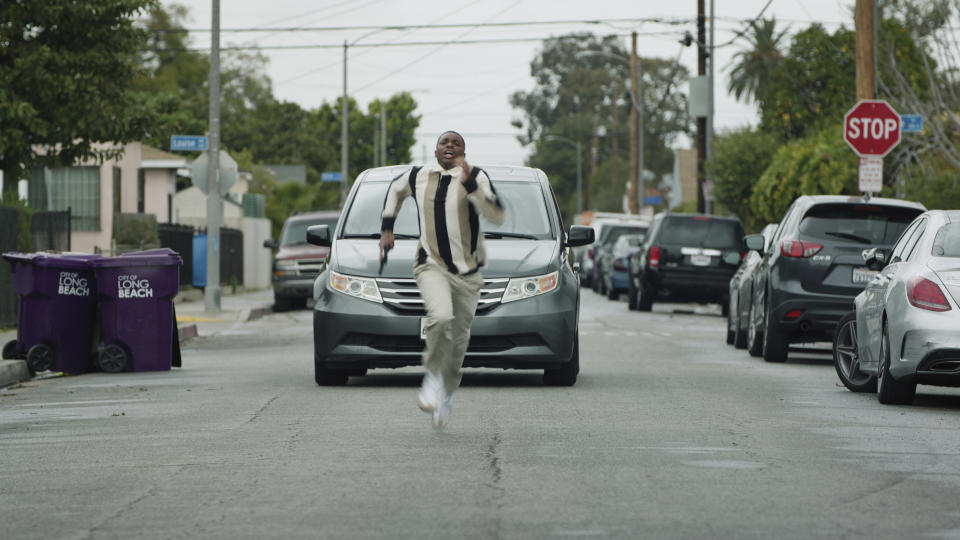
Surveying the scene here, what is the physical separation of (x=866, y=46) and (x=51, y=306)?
12.9 meters

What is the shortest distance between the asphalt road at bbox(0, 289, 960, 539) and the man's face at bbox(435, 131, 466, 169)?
1679 mm

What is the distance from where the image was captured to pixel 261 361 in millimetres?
17000

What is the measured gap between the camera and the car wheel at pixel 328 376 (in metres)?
13.1

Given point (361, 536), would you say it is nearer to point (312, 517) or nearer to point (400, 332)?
point (312, 517)

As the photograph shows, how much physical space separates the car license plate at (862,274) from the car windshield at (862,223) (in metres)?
0.30

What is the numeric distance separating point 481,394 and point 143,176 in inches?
1286

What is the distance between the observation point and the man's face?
10.3 metres

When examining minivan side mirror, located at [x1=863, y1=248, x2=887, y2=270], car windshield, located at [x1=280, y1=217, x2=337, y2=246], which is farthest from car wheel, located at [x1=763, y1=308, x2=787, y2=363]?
car windshield, located at [x1=280, y1=217, x2=337, y2=246]

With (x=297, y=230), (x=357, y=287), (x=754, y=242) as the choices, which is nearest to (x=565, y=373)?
(x=357, y=287)

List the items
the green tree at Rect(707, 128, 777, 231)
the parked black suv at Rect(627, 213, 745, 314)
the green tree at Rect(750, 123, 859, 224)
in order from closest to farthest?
the parked black suv at Rect(627, 213, 745, 314), the green tree at Rect(750, 123, 859, 224), the green tree at Rect(707, 128, 777, 231)

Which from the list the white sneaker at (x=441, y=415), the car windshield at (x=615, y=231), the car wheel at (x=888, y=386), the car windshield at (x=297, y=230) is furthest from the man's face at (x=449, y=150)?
the car windshield at (x=615, y=231)

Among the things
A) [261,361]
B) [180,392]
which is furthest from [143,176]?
[180,392]

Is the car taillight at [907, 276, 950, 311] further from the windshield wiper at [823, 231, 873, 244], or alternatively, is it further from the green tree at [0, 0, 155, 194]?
the green tree at [0, 0, 155, 194]

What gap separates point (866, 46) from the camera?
23109mm
